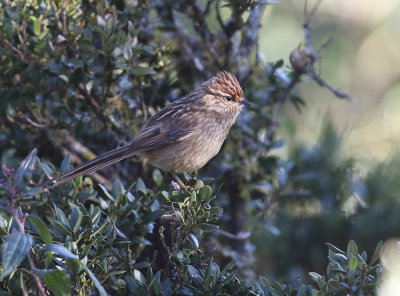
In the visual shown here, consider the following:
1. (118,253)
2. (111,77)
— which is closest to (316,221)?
(111,77)

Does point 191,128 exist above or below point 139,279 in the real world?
below

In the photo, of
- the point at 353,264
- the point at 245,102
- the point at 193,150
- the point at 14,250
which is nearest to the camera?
the point at 14,250

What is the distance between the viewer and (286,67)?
5.03 metres

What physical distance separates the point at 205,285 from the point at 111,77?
2.11 metres

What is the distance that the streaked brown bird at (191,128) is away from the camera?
473 cm

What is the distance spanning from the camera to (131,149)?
14.9ft

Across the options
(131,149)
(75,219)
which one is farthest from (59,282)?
(131,149)

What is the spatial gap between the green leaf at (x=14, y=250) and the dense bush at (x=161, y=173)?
0.35m

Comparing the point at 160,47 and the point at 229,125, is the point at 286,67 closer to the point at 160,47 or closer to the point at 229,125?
the point at 229,125

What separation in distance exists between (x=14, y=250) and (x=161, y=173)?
115 inches

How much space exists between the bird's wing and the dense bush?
7 cm

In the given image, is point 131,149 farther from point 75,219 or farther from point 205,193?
point 75,219

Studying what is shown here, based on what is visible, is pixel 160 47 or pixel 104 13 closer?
pixel 104 13

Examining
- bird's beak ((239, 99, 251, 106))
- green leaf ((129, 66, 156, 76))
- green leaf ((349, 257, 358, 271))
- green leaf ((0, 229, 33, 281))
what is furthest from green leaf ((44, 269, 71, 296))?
bird's beak ((239, 99, 251, 106))
